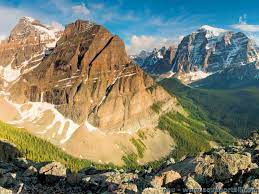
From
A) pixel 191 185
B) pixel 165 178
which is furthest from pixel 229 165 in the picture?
pixel 165 178

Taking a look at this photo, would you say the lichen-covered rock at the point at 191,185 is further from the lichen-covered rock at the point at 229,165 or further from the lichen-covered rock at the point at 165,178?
the lichen-covered rock at the point at 165,178

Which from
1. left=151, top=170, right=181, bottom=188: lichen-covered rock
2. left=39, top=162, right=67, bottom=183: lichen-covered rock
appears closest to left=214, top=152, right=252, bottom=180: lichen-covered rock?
left=151, top=170, right=181, bottom=188: lichen-covered rock

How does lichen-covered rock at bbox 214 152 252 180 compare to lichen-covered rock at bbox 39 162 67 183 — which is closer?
lichen-covered rock at bbox 214 152 252 180

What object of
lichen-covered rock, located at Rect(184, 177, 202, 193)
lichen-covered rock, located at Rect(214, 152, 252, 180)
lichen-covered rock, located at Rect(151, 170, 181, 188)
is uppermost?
lichen-covered rock, located at Rect(214, 152, 252, 180)

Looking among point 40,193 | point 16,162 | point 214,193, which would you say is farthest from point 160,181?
point 16,162

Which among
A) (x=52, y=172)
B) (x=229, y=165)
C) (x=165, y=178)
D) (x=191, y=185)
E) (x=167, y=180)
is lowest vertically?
(x=52, y=172)

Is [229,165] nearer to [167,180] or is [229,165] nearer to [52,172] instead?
[167,180]

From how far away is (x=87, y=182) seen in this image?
2751 inches

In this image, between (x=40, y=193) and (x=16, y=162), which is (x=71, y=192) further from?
(x=16, y=162)

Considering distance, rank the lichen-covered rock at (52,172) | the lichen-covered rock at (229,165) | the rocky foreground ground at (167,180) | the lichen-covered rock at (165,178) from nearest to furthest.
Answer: the rocky foreground ground at (167,180) → the lichen-covered rock at (229,165) → the lichen-covered rock at (165,178) → the lichen-covered rock at (52,172)

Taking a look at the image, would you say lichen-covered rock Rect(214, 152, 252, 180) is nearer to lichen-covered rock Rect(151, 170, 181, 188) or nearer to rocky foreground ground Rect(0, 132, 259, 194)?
rocky foreground ground Rect(0, 132, 259, 194)

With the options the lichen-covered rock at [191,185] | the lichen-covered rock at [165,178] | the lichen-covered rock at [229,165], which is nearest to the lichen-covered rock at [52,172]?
the lichen-covered rock at [165,178]

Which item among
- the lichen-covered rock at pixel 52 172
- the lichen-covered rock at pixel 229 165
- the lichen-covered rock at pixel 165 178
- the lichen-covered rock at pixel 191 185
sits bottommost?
the lichen-covered rock at pixel 52 172

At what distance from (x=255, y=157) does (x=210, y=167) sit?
13.6 meters
